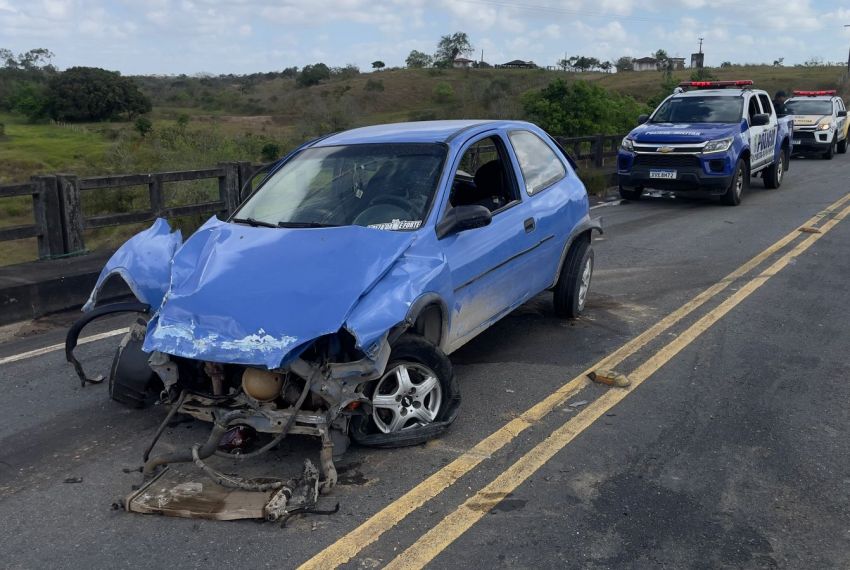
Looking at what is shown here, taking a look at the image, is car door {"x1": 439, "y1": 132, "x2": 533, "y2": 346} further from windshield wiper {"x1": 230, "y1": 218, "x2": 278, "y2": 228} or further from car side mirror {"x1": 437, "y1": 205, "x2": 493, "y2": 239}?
windshield wiper {"x1": 230, "y1": 218, "x2": 278, "y2": 228}

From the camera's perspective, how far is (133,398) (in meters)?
4.68

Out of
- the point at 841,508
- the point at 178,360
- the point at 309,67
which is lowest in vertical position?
the point at 841,508

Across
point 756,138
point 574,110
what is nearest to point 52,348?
point 756,138

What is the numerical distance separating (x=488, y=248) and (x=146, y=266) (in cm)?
215

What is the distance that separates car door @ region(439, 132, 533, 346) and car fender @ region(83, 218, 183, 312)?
1.67 metres

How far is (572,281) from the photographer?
21.7ft

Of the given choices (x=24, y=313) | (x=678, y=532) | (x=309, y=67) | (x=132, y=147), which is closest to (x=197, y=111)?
(x=309, y=67)

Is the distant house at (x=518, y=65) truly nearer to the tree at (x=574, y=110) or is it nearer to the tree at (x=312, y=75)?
the tree at (x=312, y=75)

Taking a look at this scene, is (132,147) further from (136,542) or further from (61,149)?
(136,542)

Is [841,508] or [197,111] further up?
[197,111]

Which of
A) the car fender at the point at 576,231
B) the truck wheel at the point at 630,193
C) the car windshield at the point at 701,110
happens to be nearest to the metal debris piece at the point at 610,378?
the car fender at the point at 576,231

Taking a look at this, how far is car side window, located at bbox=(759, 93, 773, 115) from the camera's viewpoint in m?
15.5

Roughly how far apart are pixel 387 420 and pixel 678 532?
160cm

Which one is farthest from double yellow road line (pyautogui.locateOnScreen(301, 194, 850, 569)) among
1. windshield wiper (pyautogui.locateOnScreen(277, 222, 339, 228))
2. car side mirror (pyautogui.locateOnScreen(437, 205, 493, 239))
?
windshield wiper (pyautogui.locateOnScreen(277, 222, 339, 228))
